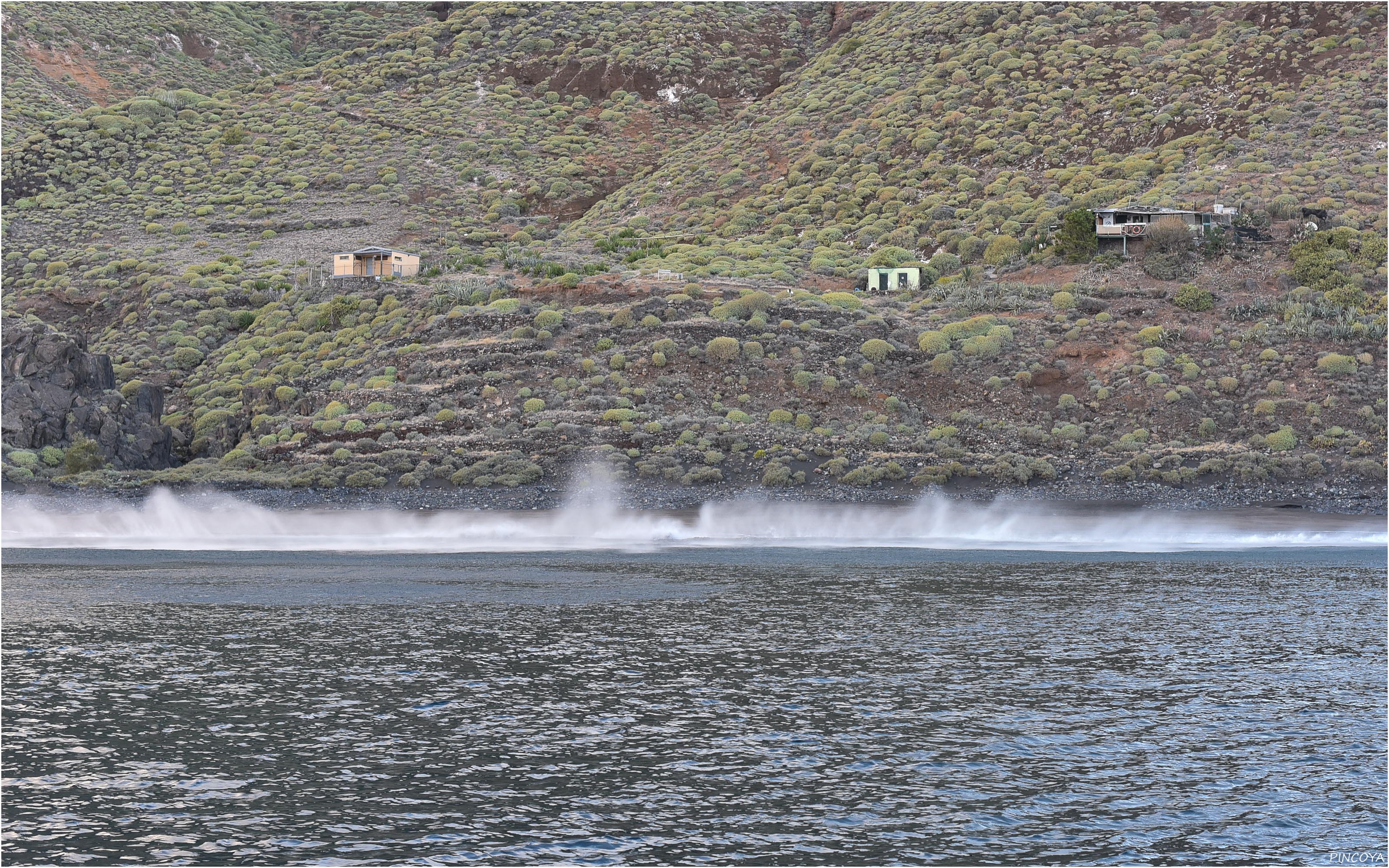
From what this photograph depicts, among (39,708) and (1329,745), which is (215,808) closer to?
(39,708)

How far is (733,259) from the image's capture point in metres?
88.5

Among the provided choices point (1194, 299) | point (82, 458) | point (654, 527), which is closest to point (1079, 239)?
point (1194, 299)

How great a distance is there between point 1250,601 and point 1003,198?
189 feet

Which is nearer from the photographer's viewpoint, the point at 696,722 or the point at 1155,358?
the point at 696,722

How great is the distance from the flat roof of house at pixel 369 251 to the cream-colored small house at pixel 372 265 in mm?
31

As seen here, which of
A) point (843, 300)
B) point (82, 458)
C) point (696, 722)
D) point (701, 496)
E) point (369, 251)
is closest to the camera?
point (696, 722)

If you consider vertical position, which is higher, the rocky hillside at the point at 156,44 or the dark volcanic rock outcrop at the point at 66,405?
the rocky hillside at the point at 156,44

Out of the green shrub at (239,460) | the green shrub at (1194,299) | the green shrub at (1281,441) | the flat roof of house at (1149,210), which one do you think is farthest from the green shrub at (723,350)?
the green shrub at (1281,441)

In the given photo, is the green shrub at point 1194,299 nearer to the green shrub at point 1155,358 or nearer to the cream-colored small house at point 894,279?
the green shrub at point 1155,358

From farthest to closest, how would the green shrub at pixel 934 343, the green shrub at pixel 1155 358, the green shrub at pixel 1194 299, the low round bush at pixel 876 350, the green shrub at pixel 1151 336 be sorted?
1. the green shrub at pixel 1194 299
2. the green shrub at pixel 934 343
3. the low round bush at pixel 876 350
4. the green shrub at pixel 1151 336
5. the green shrub at pixel 1155 358

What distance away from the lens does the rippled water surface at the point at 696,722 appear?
1786cm

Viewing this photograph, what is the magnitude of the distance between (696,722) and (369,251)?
69.6m

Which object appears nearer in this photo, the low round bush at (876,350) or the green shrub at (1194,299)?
the low round bush at (876,350)

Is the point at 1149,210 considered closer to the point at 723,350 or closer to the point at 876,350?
the point at 876,350
